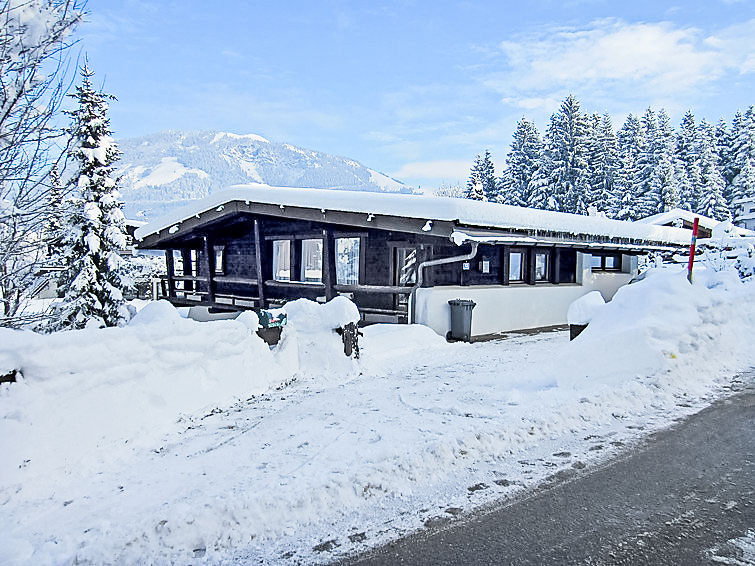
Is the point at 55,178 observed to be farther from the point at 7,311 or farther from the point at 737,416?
the point at 737,416

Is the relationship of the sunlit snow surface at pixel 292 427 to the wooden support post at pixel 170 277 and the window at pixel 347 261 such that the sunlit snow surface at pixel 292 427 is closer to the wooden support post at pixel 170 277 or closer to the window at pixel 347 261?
the window at pixel 347 261

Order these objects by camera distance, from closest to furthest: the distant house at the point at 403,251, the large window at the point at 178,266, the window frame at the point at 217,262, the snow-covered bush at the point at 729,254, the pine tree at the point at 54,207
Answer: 1. the pine tree at the point at 54,207
2. the distant house at the point at 403,251
3. the snow-covered bush at the point at 729,254
4. the window frame at the point at 217,262
5. the large window at the point at 178,266

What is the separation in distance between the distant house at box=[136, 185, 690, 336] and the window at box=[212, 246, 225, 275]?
43 mm

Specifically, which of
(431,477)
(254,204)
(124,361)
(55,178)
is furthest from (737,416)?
A: (254,204)

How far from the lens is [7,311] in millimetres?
4941

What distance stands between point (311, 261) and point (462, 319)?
5193 millimetres

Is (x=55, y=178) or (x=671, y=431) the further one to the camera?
(x=671, y=431)

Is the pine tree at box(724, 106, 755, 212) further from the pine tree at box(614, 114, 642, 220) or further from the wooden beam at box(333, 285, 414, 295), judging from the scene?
the wooden beam at box(333, 285, 414, 295)

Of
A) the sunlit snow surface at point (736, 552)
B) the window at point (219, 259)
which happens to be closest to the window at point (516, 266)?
the window at point (219, 259)

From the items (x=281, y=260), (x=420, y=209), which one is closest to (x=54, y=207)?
(x=420, y=209)

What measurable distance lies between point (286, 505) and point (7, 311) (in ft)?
11.5

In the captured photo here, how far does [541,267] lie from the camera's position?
15375 millimetres

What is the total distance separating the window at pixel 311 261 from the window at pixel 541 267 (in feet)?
20.7

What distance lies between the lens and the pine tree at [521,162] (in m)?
46.1
